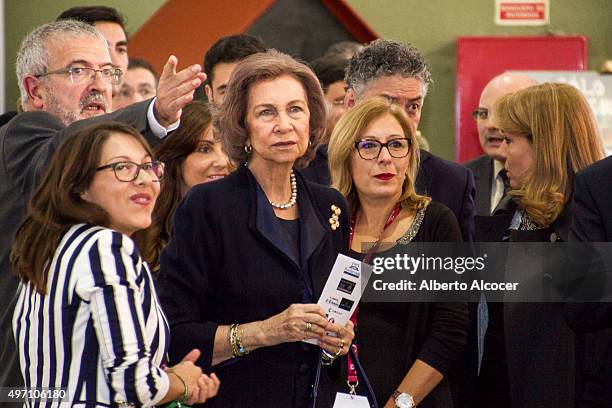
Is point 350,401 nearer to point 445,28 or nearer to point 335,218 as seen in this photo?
point 335,218

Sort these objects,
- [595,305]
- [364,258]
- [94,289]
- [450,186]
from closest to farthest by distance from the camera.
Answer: [94,289], [595,305], [364,258], [450,186]

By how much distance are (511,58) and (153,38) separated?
237cm

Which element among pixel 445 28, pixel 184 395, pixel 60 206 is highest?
pixel 445 28

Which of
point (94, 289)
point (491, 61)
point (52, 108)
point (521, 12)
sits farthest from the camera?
point (521, 12)

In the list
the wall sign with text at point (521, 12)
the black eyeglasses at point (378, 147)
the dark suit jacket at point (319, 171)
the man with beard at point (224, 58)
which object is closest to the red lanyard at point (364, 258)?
the black eyeglasses at point (378, 147)

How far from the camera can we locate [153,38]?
661cm

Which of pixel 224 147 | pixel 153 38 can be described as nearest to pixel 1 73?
pixel 153 38

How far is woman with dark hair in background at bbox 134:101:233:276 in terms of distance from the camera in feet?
13.0

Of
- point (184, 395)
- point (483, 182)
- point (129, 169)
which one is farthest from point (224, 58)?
point (184, 395)

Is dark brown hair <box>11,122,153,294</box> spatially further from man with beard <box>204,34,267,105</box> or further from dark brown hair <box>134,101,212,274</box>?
man with beard <box>204,34,267,105</box>

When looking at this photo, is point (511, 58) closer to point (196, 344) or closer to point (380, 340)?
point (380, 340)

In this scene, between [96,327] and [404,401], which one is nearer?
[96,327]

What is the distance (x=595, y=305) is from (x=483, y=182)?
2.26 metres

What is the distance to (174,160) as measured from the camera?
4.04 meters
